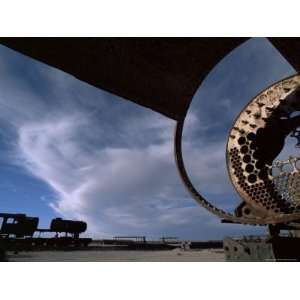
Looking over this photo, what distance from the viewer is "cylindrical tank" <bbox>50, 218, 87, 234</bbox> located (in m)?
16.7

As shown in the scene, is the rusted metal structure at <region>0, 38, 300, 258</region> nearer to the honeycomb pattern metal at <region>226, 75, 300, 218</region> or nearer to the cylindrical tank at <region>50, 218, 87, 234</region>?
the honeycomb pattern metal at <region>226, 75, 300, 218</region>

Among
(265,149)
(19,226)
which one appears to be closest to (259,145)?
(265,149)

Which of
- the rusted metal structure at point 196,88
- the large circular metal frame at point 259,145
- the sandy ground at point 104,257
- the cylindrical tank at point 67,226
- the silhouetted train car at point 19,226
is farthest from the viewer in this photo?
the cylindrical tank at point 67,226

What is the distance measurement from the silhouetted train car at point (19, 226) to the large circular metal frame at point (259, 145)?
537 inches

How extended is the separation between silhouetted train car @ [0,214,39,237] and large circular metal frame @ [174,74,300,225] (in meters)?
13.6

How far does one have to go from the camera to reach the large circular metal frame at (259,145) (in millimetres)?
3213

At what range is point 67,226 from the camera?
1711 cm

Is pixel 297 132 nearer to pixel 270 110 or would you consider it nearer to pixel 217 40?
pixel 270 110

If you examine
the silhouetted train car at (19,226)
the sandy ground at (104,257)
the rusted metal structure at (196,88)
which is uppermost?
the silhouetted train car at (19,226)

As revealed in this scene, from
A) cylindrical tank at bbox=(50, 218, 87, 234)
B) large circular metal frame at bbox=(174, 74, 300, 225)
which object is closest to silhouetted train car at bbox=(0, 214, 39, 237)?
cylindrical tank at bbox=(50, 218, 87, 234)

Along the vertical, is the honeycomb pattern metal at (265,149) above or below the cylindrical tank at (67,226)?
below

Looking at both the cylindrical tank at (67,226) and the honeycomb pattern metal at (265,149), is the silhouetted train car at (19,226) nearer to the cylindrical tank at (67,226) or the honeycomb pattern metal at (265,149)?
the cylindrical tank at (67,226)

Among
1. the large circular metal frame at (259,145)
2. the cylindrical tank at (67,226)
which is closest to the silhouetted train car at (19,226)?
the cylindrical tank at (67,226)

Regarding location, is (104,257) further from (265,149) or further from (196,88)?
(196,88)
